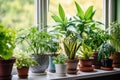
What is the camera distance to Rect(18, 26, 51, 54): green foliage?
2.50 meters

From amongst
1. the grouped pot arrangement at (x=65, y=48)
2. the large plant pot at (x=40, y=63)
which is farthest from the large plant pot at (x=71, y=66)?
the large plant pot at (x=40, y=63)

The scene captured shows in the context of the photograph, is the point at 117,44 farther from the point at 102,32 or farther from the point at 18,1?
the point at 18,1

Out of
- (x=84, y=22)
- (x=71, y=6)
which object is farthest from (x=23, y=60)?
(x=71, y=6)

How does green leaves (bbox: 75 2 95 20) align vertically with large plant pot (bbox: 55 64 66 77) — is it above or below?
above

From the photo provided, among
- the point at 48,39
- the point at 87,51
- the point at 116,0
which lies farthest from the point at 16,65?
the point at 116,0

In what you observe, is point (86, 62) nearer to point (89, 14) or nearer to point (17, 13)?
point (89, 14)

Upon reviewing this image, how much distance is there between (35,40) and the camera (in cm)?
251

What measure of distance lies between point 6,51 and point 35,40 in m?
0.49

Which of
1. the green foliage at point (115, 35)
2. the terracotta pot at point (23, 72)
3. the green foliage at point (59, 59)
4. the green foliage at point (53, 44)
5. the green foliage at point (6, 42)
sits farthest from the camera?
the green foliage at point (115, 35)

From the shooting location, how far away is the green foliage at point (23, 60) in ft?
7.68

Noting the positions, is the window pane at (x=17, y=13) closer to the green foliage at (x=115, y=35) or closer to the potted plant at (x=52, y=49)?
the potted plant at (x=52, y=49)

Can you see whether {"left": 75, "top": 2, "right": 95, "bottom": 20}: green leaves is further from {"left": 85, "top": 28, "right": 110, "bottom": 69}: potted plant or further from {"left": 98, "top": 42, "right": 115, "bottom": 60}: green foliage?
{"left": 98, "top": 42, "right": 115, "bottom": 60}: green foliage

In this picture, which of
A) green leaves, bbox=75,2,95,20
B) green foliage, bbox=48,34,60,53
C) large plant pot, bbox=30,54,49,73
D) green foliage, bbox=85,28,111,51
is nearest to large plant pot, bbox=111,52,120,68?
green foliage, bbox=85,28,111,51

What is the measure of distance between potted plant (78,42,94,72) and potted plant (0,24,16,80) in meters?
0.85
